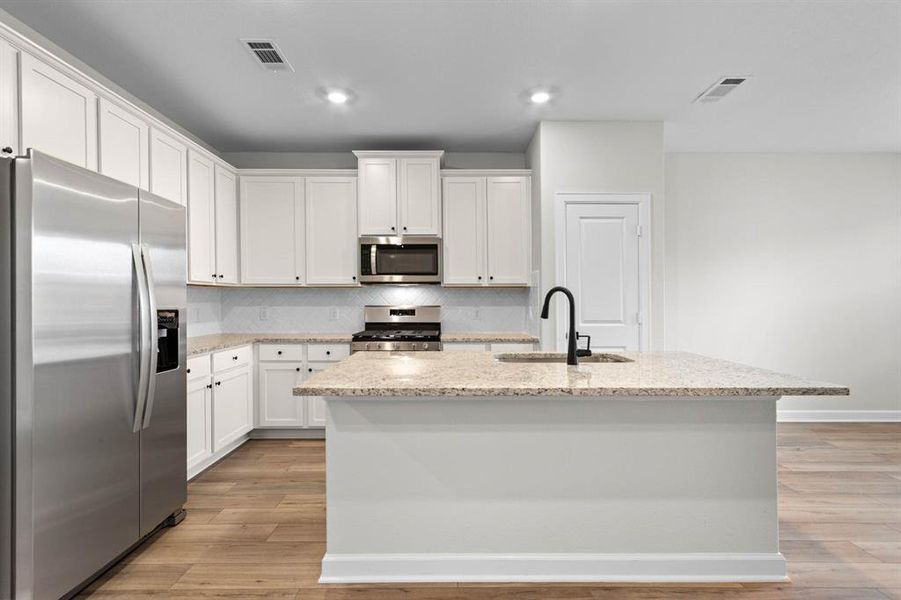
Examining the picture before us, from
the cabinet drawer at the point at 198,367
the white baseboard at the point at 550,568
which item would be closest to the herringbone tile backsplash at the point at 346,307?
the cabinet drawer at the point at 198,367

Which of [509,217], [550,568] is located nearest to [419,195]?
[509,217]

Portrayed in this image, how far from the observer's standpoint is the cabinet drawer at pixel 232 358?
148 inches

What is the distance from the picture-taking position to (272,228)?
4723mm

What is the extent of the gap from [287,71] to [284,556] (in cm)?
281

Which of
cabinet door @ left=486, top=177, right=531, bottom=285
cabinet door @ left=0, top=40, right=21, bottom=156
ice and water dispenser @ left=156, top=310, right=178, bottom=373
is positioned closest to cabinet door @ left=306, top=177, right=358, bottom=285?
cabinet door @ left=486, top=177, right=531, bottom=285

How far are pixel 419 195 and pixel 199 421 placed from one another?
257 cm

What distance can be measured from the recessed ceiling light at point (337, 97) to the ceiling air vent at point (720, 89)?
100 inches

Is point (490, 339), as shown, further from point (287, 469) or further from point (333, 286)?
point (287, 469)

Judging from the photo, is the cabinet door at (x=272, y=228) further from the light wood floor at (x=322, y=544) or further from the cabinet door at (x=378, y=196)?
the light wood floor at (x=322, y=544)

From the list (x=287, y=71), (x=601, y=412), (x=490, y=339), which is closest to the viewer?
(x=601, y=412)

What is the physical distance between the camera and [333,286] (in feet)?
15.7

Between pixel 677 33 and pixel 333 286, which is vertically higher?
pixel 677 33

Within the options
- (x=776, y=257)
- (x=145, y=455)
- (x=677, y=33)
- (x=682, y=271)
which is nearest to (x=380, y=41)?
(x=677, y=33)

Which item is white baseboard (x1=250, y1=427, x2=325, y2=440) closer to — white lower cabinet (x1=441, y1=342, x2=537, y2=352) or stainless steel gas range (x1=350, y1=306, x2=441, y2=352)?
stainless steel gas range (x1=350, y1=306, x2=441, y2=352)
